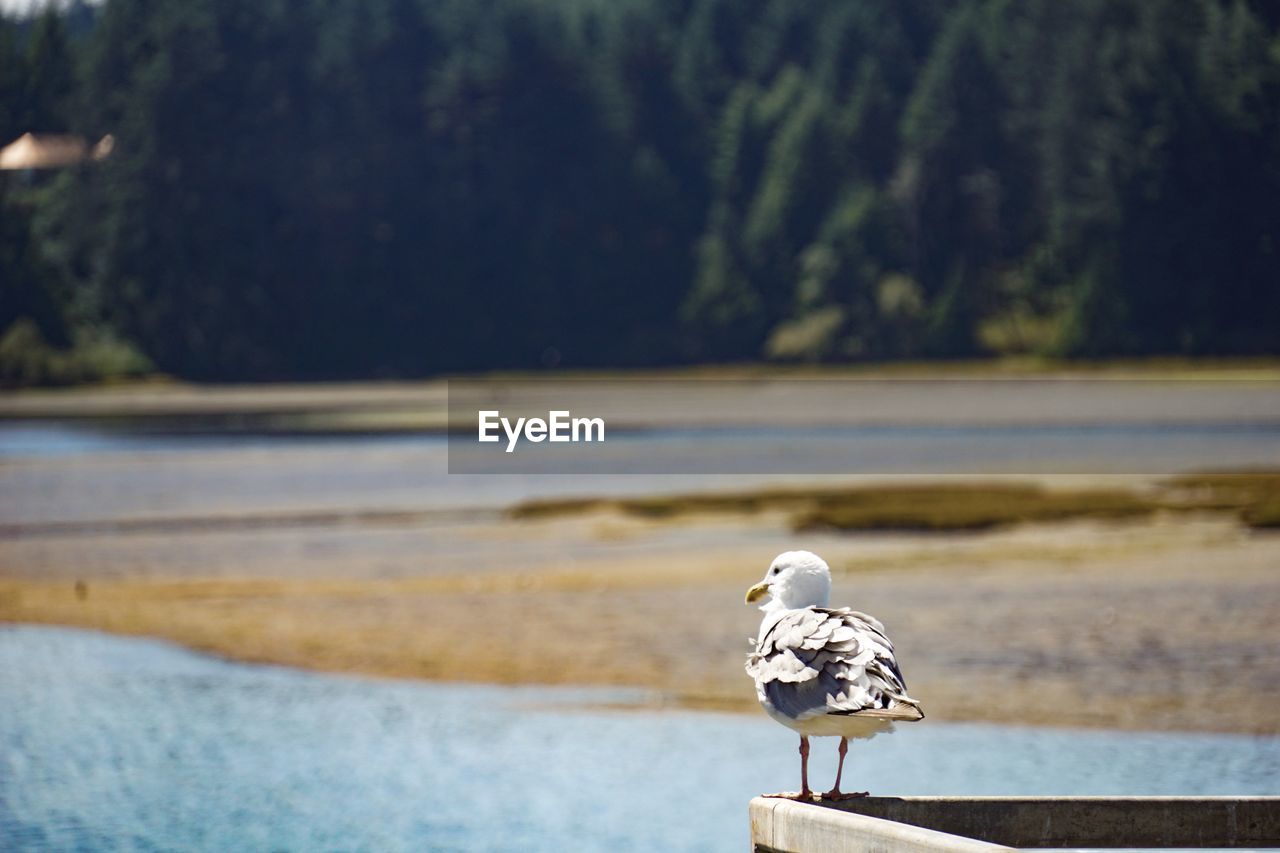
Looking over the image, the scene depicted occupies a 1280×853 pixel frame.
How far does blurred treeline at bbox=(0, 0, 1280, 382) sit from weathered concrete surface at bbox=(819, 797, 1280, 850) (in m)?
95.5

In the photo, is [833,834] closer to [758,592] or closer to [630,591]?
[758,592]

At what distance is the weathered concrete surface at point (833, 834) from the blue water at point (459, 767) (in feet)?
20.7

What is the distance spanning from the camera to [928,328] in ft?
395

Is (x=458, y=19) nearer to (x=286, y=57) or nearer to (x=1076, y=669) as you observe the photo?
(x=286, y=57)

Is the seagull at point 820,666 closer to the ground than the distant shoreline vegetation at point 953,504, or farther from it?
farther from it

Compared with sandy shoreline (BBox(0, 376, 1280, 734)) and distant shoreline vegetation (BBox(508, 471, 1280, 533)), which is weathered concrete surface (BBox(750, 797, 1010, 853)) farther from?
distant shoreline vegetation (BBox(508, 471, 1280, 533))

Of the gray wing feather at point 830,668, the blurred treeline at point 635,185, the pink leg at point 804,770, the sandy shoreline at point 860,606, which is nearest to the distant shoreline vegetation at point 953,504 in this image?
the sandy shoreline at point 860,606

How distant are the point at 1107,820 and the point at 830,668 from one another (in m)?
1.75

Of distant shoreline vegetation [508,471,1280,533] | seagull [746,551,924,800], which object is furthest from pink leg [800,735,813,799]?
distant shoreline vegetation [508,471,1280,533]

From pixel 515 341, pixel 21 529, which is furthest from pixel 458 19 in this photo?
pixel 21 529

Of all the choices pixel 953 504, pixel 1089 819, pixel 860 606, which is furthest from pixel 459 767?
pixel 953 504

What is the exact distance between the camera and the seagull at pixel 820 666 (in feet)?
30.7

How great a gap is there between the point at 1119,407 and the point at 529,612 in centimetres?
5519

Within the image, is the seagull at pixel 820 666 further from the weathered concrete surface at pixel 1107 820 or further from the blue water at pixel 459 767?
the blue water at pixel 459 767
